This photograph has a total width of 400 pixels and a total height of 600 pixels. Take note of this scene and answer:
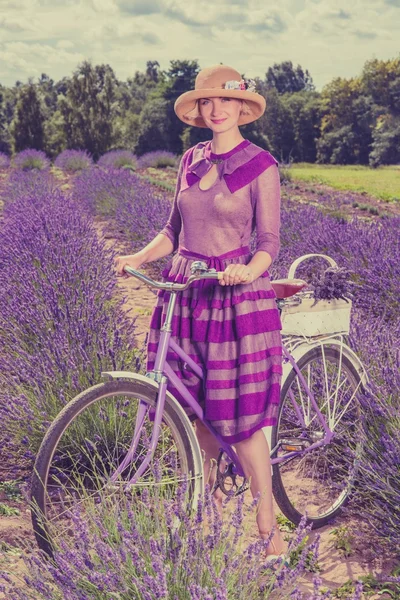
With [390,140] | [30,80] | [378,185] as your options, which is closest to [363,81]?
[390,140]

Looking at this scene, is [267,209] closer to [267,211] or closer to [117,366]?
[267,211]

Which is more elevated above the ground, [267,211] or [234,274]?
[267,211]

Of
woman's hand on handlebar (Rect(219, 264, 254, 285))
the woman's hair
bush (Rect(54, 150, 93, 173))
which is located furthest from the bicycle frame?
bush (Rect(54, 150, 93, 173))

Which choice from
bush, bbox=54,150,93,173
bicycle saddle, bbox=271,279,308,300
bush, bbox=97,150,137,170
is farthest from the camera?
bush, bbox=97,150,137,170

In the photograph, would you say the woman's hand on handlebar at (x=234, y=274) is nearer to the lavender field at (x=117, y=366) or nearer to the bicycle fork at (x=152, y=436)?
the bicycle fork at (x=152, y=436)

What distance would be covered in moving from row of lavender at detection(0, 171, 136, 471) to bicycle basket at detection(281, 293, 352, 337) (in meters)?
0.73

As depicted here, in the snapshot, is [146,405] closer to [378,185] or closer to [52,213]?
[52,213]

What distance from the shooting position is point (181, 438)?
2.40 metres

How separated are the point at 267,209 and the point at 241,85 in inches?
17.2

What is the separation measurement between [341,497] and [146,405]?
122cm

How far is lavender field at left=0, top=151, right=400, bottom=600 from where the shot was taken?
1.78 meters

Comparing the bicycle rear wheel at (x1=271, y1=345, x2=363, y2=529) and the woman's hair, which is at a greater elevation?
the woman's hair

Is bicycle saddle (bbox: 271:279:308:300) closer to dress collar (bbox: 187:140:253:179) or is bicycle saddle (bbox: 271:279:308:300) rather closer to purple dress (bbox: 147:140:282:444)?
A: purple dress (bbox: 147:140:282:444)

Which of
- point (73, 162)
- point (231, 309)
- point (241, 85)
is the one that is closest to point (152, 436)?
point (231, 309)
